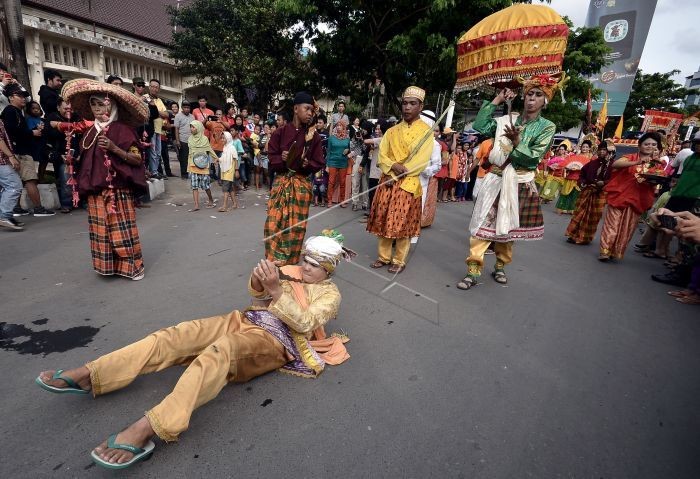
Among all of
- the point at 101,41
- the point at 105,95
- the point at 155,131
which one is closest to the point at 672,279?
the point at 105,95

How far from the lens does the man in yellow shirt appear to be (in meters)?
8.22

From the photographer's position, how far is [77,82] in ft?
10.4

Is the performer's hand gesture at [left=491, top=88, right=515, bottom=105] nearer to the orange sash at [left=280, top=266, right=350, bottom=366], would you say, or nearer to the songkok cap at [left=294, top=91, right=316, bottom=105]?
the songkok cap at [left=294, top=91, right=316, bottom=105]

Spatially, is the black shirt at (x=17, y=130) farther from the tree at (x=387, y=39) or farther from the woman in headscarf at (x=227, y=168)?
the tree at (x=387, y=39)

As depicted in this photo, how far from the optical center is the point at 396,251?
14.7 feet

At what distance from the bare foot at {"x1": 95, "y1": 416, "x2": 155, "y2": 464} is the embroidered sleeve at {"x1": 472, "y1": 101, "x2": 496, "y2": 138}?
12.6 feet

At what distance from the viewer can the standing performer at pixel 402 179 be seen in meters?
4.12

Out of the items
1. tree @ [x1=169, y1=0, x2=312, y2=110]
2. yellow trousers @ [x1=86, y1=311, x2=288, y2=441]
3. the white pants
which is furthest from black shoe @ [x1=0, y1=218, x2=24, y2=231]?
tree @ [x1=169, y1=0, x2=312, y2=110]

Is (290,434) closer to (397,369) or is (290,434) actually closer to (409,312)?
(397,369)

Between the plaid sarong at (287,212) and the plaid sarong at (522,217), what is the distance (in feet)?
6.46

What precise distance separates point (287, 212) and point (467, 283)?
215 centimetres

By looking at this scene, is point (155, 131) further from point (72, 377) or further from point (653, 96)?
point (653, 96)

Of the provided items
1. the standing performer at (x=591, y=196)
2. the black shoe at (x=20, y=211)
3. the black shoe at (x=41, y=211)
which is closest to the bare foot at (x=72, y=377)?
the black shoe at (x=41, y=211)

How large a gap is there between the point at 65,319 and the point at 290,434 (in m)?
2.23
